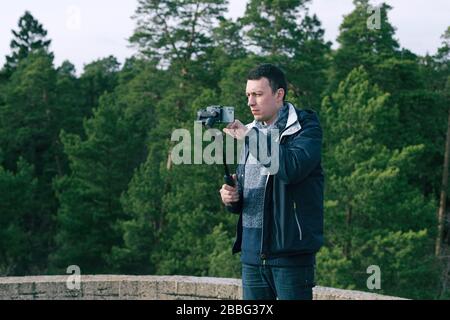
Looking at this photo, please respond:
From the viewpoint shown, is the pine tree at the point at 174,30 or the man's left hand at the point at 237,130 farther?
the pine tree at the point at 174,30

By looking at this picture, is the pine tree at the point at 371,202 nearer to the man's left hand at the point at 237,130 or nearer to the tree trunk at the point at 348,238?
the tree trunk at the point at 348,238

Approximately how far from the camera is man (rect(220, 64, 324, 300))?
274 centimetres

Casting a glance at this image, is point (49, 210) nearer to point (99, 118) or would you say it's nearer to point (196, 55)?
point (99, 118)

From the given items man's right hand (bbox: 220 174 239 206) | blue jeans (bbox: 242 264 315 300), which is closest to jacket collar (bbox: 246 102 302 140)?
man's right hand (bbox: 220 174 239 206)

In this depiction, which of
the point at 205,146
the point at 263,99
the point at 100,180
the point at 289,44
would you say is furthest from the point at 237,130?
the point at 100,180

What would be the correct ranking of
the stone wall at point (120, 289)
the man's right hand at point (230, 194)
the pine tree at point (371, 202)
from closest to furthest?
1. the man's right hand at point (230, 194)
2. the stone wall at point (120, 289)
3. the pine tree at point (371, 202)

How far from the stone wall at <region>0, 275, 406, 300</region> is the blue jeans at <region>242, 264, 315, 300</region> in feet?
7.30

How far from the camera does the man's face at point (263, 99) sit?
110 inches

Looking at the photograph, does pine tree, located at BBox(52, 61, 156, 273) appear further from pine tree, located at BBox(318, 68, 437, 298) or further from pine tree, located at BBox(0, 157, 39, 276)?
pine tree, located at BBox(318, 68, 437, 298)

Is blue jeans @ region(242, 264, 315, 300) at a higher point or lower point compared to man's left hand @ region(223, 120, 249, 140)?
lower

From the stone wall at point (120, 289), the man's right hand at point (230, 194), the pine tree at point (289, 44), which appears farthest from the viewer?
the pine tree at point (289, 44)

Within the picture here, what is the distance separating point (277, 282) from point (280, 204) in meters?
0.31

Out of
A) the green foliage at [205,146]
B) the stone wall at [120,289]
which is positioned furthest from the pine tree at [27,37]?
the stone wall at [120,289]

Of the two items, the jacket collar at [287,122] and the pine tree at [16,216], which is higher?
the jacket collar at [287,122]
